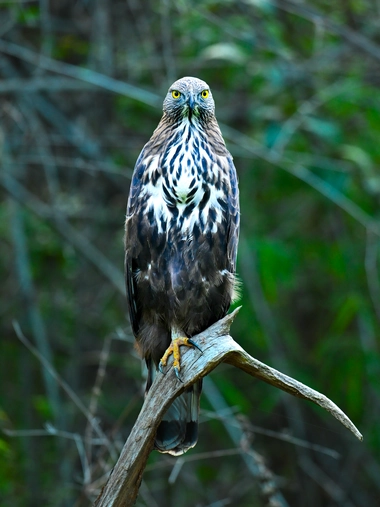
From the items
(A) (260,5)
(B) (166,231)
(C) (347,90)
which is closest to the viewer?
(B) (166,231)

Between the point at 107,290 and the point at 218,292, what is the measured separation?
313 cm

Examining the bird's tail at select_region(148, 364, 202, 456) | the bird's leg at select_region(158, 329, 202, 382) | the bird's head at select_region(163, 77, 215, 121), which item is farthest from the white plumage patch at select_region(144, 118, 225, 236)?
the bird's tail at select_region(148, 364, 202, 456)

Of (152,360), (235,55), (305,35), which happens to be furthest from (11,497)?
(305,35)

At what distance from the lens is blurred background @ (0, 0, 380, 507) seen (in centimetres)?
538

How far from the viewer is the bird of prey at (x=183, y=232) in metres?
3.44

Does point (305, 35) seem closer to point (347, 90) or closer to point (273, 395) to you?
point (347, 90)

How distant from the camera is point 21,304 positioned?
6098 mm

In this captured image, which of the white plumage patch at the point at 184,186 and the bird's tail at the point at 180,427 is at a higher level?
the white plumage patch at the point at 184,186

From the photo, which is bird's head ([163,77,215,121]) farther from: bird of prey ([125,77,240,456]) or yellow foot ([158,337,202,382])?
yellow foot ([158,337,202,382])

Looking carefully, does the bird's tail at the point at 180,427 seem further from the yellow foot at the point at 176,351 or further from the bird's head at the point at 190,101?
the bird's head at the point at 190,101

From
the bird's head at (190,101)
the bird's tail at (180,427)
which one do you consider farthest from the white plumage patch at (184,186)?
the bird's tail at (180,427)

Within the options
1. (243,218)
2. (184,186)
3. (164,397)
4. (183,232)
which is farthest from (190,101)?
(243,218)

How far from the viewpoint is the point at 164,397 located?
2.97 m

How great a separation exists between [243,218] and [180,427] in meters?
2.85
